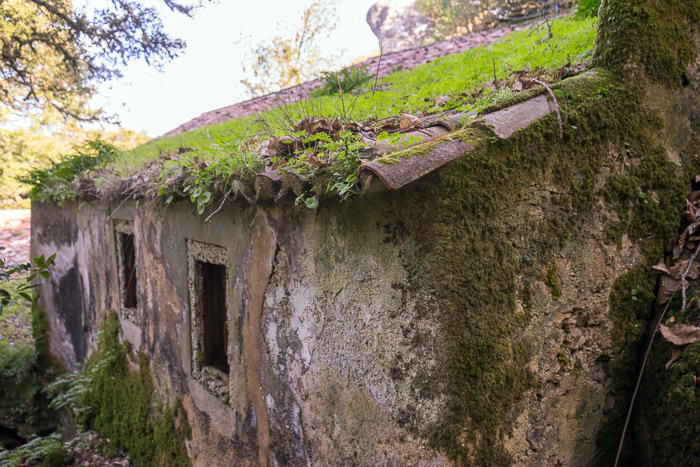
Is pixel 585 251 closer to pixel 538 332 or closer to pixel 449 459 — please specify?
pixel 538 332

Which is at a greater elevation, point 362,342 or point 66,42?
point 66,42

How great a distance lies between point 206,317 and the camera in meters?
4.20

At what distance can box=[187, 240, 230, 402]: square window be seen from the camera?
4.05m

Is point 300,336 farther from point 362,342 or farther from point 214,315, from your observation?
point 214,315

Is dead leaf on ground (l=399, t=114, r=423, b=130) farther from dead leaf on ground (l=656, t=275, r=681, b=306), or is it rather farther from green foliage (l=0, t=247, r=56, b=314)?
green foliage (l=0, t=247, r=56, b=314)

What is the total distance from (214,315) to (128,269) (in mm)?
2224

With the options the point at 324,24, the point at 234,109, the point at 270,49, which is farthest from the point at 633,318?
the point at 324,24

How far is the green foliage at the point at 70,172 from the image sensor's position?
6.07 metres

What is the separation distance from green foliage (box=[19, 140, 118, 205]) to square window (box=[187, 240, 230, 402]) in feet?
8.79

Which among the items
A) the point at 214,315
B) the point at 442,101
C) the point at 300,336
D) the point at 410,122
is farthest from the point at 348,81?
the point at 300,336

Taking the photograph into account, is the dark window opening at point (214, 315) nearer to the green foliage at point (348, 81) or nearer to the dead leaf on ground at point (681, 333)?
the dead leaf on ground at point (681, 333)

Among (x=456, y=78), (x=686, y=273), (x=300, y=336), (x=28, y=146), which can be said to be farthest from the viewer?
(x=28, y=146)

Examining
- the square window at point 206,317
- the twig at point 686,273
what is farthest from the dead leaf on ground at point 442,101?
the square window at point 206,317

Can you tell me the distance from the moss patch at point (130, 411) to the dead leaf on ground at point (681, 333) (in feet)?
12.9
